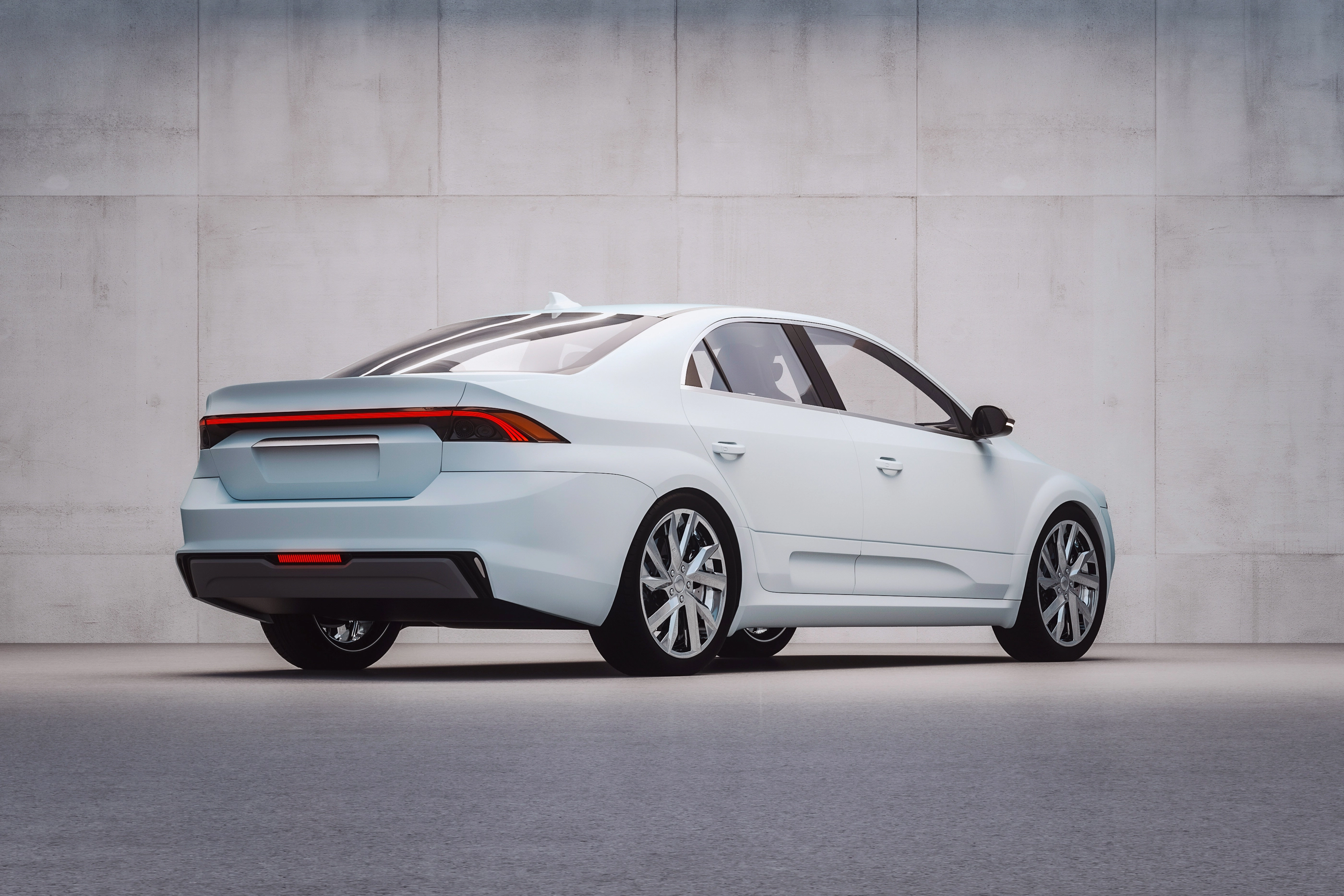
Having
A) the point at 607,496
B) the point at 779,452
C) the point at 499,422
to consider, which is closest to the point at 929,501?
the point at 779,452

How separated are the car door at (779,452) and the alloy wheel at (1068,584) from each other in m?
1.46

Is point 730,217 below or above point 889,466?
above

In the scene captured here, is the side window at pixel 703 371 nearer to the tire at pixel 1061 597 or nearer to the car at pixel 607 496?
the car at pixel 607 496

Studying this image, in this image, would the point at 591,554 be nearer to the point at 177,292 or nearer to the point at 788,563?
the point at 788,563

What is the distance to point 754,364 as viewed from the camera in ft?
25.6

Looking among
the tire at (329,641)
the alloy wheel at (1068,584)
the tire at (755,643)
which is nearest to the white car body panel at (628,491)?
the alloy wheel at (1068,584)

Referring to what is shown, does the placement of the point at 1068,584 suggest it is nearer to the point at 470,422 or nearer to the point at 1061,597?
the point at 1061,597

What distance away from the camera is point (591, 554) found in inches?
262

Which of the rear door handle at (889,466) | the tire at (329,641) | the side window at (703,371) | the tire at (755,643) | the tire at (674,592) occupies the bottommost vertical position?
the tire at (755,643)

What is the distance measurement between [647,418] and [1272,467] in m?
6.49

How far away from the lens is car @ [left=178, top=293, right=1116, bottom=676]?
21.5ft

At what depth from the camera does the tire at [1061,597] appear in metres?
8.70

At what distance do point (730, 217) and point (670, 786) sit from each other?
8.12 metres

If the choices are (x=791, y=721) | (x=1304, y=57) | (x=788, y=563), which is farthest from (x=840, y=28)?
(x=791, y=721)
